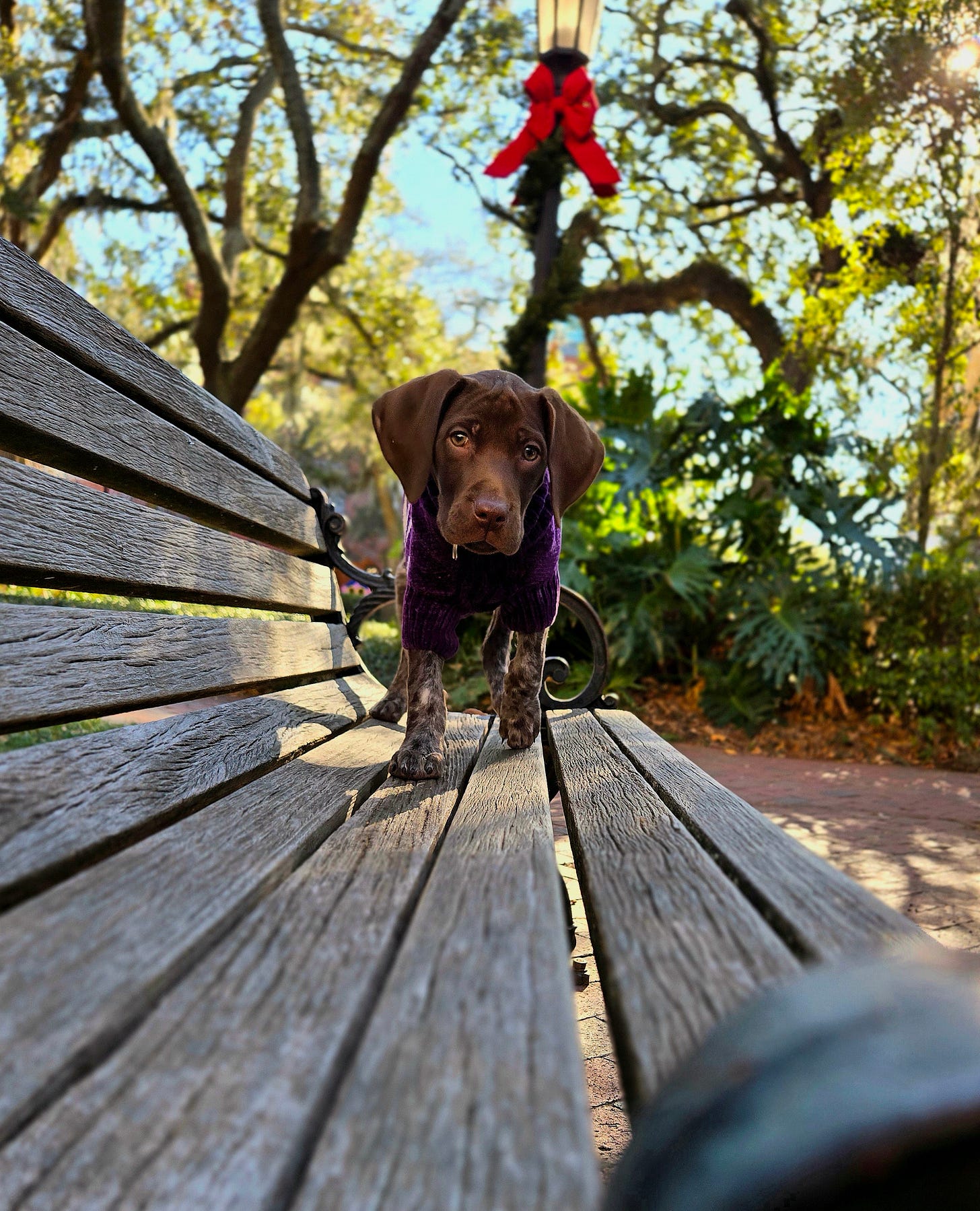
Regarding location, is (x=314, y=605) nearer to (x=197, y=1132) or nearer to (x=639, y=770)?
(x=639, y=770)

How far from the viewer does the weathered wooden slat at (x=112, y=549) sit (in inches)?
64.9

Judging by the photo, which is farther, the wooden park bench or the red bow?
the red bow

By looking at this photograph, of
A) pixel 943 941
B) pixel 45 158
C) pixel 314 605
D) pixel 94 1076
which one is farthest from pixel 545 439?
pixel 45 158

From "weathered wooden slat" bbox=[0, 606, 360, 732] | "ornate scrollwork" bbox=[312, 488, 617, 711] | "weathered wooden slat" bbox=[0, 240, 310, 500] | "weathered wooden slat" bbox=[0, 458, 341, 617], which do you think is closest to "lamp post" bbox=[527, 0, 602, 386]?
"ornate scrollwork" bbox=[312, 488, 617, 711]

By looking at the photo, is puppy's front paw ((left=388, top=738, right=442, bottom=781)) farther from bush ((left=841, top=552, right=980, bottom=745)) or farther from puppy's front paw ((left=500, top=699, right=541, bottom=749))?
bush ((left=841, top=552, right=980, bottom=745))

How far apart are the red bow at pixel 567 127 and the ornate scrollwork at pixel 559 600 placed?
4579mm

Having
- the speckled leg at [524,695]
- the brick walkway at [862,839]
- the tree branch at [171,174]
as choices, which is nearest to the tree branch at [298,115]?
the tree branch at [171,174]

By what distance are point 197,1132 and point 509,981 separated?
36 cm

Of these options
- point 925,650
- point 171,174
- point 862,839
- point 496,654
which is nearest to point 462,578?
point 496,654

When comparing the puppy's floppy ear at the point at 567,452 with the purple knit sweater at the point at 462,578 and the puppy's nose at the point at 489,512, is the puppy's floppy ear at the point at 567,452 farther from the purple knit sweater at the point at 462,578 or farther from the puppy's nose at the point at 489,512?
the puppy's nose at the point at 489,512

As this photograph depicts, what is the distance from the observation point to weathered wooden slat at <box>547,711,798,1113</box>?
3.02ft

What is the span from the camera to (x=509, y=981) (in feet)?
3.31

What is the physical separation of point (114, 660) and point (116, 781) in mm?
322

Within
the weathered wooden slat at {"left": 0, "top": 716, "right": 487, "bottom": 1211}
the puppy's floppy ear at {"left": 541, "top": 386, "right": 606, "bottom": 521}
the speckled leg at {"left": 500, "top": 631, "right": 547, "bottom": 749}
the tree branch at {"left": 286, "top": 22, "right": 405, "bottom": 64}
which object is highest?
the tree branch at {"left": 286, "top": 22, "right": 405, "bottom": 64}
